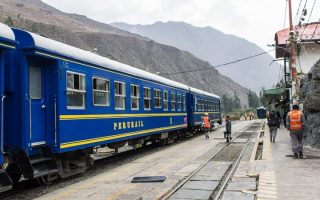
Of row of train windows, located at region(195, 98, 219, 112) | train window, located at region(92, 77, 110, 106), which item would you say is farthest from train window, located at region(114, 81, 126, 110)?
row of train windows, located at region(195, 98, 219, 112)

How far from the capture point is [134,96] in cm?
1575

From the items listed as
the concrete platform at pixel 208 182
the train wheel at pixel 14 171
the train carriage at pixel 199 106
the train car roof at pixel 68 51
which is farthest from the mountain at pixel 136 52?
the train wheel at pixel 14 171

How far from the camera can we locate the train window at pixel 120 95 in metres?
13.8

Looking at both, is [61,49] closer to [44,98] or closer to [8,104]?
[44,98]

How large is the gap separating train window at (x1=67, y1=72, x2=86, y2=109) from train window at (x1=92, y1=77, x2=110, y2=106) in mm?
702

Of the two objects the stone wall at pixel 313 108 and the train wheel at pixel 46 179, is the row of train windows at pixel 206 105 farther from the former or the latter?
the train wheel at pixel 46 179

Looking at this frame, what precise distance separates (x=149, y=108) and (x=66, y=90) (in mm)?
7674

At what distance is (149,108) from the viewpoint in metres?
17.8

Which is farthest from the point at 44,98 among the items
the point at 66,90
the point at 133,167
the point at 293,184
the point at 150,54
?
the point at 150,54

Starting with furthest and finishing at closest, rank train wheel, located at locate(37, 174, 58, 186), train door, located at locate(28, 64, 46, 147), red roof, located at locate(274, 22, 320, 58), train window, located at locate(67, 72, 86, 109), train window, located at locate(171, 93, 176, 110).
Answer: red roof, located at locate(274, 22, 320, 58)
train window, located at locate(171, 93, 176, 110)
train window, located at locate(67, 72, 86, 109)
train wheel, located at locate(37, 174, 58, 186)
train door, located at locate(28, 64, 46, 147)

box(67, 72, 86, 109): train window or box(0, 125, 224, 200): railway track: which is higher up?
box(67, 72, 86, 109): train window

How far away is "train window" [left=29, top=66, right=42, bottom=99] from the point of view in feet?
30.7

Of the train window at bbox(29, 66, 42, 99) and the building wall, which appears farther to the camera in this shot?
the building wall

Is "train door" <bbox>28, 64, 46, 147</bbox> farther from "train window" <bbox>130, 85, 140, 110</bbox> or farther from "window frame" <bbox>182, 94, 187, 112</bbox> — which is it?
"window frame" <bbox>182, 94, 187, 112</bbox>
